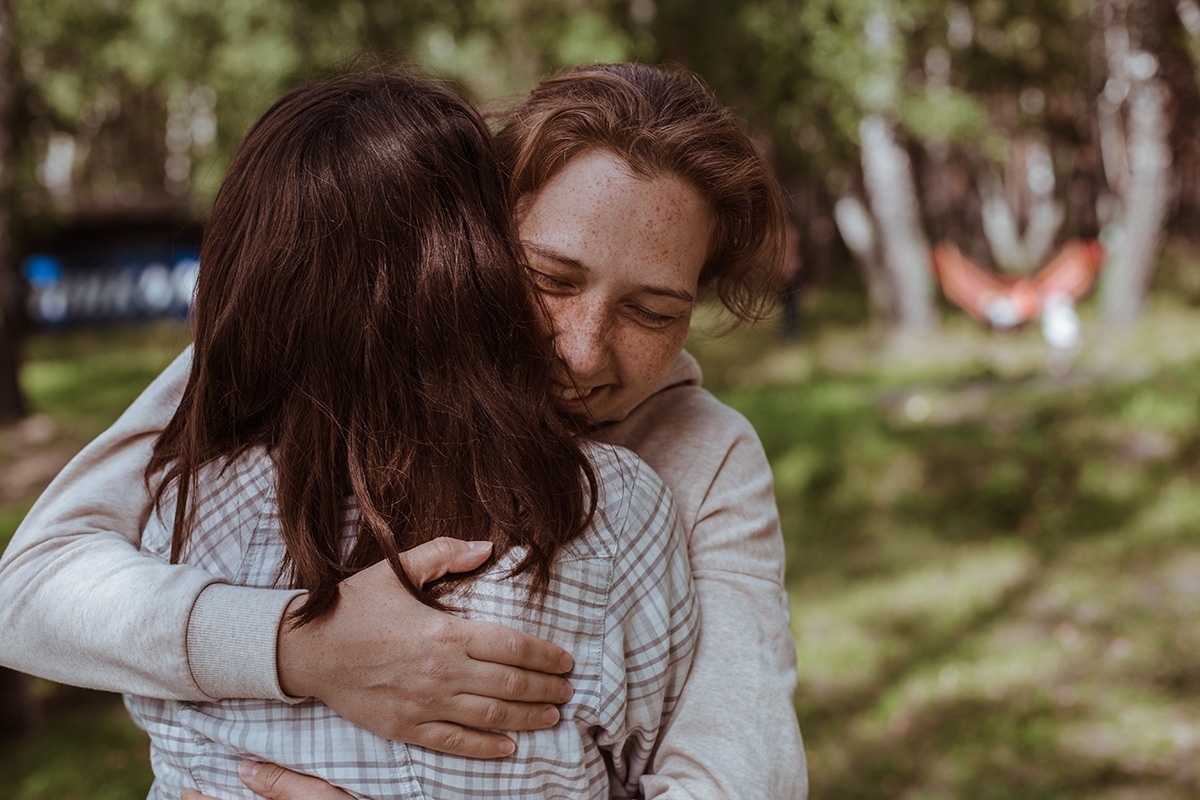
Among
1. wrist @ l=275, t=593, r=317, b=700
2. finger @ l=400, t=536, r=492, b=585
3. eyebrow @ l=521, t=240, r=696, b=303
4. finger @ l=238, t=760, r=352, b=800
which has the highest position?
eyebrow @ l=521, t=240, r=696, b=303

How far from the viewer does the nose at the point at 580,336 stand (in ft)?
4.83

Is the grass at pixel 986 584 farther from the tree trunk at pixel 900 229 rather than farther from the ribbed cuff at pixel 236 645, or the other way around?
the tree trunk at pixel 900 229

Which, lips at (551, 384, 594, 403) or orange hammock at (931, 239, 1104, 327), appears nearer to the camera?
lips at (551, 384, 594, 403)

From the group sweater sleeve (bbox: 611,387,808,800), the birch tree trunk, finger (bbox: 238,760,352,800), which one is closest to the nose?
sweater sleeve (bbox: 611,387,808,800)

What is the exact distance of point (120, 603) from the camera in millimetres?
1367

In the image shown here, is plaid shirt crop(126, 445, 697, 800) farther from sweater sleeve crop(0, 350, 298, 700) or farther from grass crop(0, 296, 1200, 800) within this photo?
grass crop(0, 296, 1200, 800)

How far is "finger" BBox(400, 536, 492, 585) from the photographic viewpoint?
1.32 m

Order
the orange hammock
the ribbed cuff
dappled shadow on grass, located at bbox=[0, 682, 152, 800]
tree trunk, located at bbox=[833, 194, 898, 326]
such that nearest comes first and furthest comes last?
the ribbed cuff → dappled shadow on grass, located at bbox=[0, 682, 152, 800] → the orange hammock → tree trunk, located at bbox=[833, 194, 898, 326]

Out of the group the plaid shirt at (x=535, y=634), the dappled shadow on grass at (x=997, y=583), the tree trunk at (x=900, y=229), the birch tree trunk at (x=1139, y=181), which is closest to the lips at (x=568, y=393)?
the plaid shirt at (x=535, y=634)

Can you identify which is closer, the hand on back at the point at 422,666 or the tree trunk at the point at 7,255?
the hand on back at the point at 422,666

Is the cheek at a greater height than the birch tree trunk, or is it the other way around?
the birch tree trunk

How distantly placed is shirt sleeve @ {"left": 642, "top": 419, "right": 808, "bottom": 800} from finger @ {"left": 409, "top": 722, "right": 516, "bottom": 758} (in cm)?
22

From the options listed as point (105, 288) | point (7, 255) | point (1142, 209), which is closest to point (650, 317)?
point (1142, 209)

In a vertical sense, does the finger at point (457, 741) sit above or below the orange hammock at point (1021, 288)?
below
